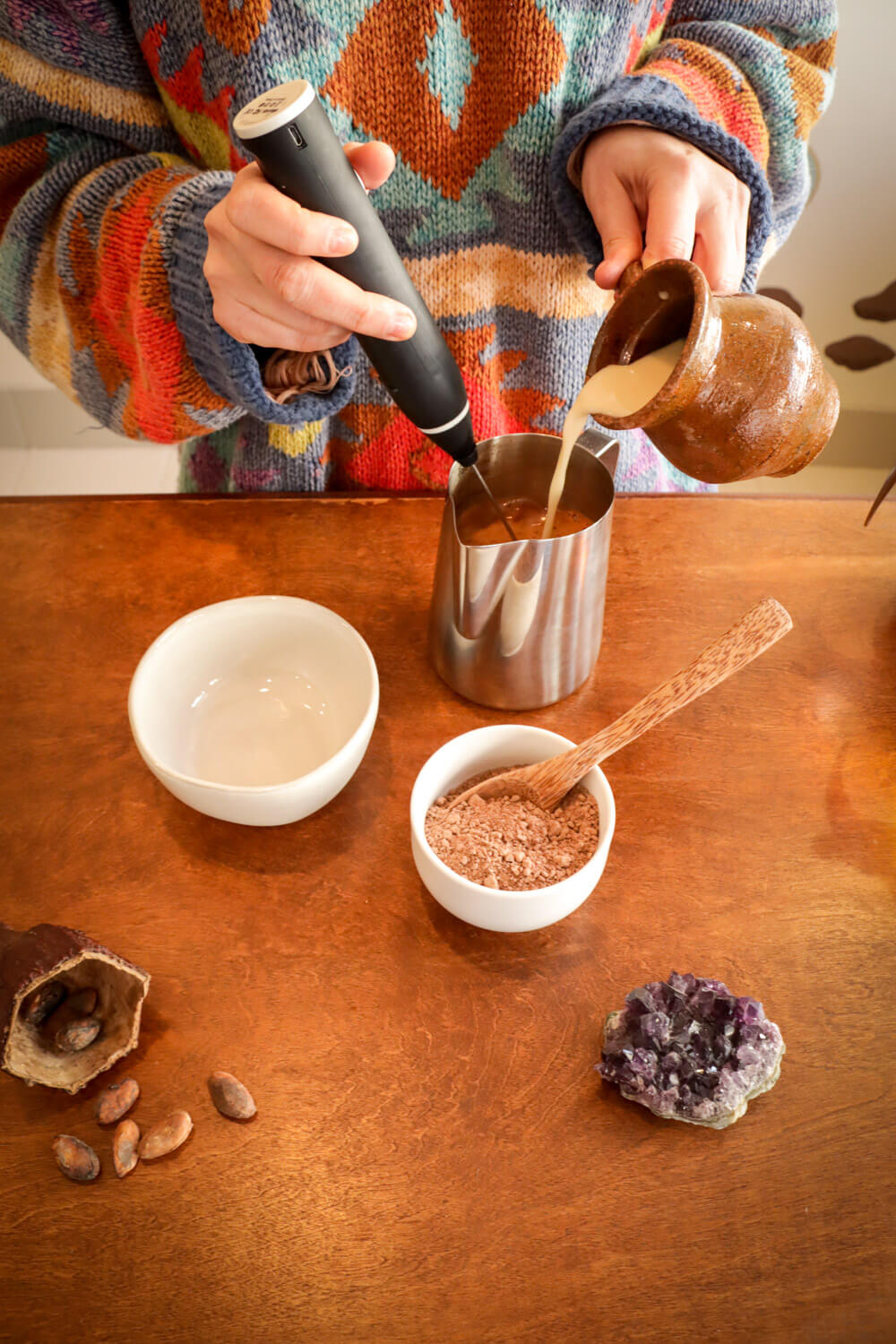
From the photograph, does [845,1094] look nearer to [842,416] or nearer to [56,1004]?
[56,1004]

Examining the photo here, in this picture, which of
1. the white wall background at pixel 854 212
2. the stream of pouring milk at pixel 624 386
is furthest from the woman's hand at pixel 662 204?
the white wall background at pixel 854 212

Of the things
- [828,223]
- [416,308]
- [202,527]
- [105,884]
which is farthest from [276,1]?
[828,223]

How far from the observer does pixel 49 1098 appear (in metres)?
0.59

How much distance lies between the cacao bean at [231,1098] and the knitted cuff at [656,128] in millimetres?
872

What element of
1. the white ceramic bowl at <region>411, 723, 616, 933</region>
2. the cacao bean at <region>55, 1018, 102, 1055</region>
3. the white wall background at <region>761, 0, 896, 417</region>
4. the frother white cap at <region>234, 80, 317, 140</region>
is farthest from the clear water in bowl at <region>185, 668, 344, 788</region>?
the white wall background at <region>761, 0, 896, 417</region>

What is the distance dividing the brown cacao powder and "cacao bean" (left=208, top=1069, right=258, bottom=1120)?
0.21 m

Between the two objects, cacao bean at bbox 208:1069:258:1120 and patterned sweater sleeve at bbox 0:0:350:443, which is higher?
patterned sweater sleeve at bbox 0:0:350:443

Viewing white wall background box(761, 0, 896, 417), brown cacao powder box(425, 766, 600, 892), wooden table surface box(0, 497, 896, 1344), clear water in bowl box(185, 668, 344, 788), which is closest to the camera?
wooden table surface box(0, 497, 896, 1344)

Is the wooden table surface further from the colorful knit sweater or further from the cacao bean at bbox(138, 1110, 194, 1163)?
the colorful knit sweater

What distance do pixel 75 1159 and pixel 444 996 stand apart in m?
0.26

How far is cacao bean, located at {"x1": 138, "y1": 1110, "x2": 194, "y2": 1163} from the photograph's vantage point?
1.84 ft

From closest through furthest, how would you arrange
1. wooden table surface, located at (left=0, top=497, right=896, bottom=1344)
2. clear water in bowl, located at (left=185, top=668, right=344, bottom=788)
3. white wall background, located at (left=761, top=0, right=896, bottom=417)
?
A: 1. wooden table surface, located at (left=0, top=497, right=896, bottom=1344)
2. clear water in bowl, located at (left=185, top=668, right=344, bottom=788)
3. white wall background, located at (left=761, top=0, right=896, bottom=417)

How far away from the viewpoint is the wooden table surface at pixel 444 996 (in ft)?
1.70

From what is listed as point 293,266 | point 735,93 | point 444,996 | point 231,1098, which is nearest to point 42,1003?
point 231,1098
